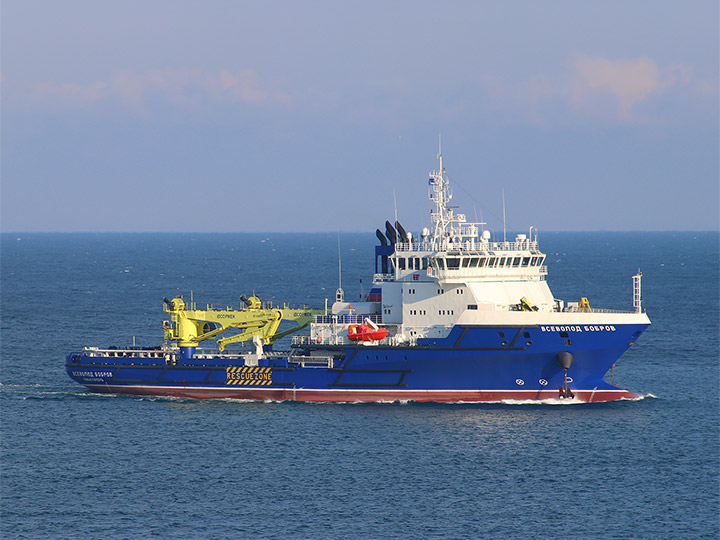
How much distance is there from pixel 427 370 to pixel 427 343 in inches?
45.5

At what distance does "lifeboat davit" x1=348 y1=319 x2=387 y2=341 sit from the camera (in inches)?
1731

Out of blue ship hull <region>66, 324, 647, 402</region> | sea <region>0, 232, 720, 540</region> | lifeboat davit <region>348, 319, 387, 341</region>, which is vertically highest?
lifeboat davit <region>348, 319, 387, 341</region>

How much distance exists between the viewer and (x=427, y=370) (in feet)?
142

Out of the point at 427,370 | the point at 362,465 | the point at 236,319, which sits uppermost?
the point at 236,319

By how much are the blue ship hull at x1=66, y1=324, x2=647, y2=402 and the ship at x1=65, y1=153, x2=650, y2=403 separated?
0.15 ft

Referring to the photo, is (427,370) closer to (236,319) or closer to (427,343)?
(427,343)

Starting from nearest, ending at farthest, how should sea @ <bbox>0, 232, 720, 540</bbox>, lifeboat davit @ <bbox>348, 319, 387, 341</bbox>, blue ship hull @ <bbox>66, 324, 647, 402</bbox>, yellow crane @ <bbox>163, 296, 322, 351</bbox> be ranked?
sea @ <bbox>0, 232, 720, 540</bbox>, blue ship hull @ <bbox>66, 324, 647, 402</bbox>, lifeboat davit @ <bbox>348, 319, 387, 341</bbox>, yellow crane @ <bbox>163, 296, 322, 351</bbox>

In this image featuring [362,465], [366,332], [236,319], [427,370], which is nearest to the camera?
[362,465]

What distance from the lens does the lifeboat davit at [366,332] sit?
43969mm

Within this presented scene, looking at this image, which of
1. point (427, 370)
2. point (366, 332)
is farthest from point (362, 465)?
point (366, 332)

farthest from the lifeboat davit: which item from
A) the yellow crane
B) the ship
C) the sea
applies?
the yellow crane

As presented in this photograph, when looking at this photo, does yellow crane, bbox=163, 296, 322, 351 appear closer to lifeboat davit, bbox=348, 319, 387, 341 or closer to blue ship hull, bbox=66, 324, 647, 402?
blue ship hull, bbox=66, 324, 647, 402

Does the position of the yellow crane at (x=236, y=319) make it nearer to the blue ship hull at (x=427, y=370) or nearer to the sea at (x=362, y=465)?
the blue ship hull at (x=427, y=370)

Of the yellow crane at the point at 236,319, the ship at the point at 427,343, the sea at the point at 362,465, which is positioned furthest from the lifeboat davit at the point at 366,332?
the yellow crane at the point at 236,319
